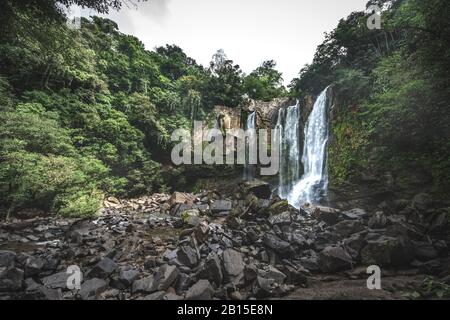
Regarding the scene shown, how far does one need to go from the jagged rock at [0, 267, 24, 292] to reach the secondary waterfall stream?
44.7ft

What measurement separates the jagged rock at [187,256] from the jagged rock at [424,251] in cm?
653

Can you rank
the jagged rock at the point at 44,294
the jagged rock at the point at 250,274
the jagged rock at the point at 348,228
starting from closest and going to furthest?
the jagged rock at the point at 44,294, the jagged rock at the point at 250,274, the jagged rock at the point at 348,228

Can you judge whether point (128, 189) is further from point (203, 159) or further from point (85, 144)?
point (203, 159)

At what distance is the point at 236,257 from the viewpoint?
6.36 meters

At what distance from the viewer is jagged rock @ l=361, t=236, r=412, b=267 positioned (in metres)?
6.72

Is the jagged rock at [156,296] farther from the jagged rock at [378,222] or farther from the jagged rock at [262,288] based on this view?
the jagged rock at [378,222]

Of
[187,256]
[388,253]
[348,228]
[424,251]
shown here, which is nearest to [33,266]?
[187,256]

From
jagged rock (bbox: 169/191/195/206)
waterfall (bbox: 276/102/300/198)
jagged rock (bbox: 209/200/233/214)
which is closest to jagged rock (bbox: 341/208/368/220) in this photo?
jagged rock (bbox: 209/200/233/214)

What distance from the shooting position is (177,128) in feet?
77.9

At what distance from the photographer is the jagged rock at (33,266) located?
5930mm

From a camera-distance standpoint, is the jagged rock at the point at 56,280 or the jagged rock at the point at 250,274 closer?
the jagged rock at the point at 56,280

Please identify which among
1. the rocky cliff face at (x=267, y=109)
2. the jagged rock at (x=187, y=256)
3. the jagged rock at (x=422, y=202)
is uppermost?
the rocky cliff face at (x=267, y=109)

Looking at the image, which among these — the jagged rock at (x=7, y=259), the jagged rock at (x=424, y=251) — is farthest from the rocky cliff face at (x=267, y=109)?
the jagged rock at (x=7, y=259)
